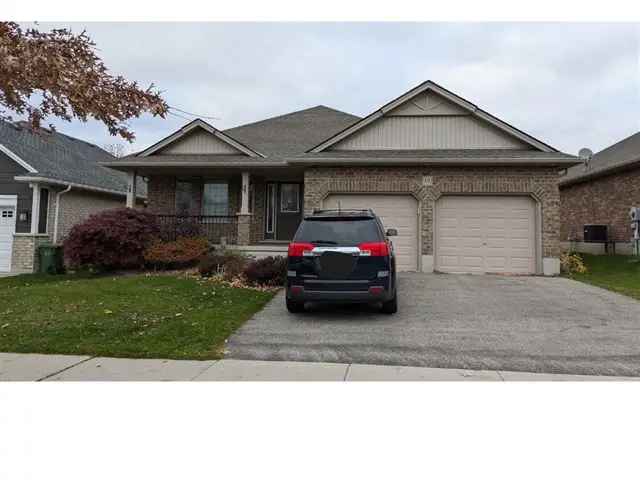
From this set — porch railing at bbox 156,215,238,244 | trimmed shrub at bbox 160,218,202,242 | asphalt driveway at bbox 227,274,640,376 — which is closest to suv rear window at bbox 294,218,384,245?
asphalt driveway at bbox 227,274,640,376

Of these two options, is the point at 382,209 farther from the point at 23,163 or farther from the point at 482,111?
Answer: the point at 23,163

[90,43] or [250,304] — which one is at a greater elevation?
[90,43]

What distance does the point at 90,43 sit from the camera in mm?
5055

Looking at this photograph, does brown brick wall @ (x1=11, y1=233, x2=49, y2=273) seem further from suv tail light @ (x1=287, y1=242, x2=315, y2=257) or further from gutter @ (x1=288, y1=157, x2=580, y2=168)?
suv tail light @ (x1=287, y1=242, x2=315, y2=257)

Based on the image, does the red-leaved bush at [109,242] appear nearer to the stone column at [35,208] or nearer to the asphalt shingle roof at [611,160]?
the stone column at [35,208]

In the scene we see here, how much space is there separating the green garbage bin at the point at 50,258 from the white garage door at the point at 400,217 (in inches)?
389

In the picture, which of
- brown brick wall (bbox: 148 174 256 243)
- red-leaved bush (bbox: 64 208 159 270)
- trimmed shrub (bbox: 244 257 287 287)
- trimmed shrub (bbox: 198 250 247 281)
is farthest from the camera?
brown brick wall (bbox: 148 174 256 243)

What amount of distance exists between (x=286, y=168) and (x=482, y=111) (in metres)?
6.38

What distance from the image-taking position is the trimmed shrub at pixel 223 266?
1111 centimetres

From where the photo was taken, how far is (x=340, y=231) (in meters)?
6.98

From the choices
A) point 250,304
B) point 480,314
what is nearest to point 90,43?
point 250,304

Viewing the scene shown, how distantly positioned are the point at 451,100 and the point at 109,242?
1096cm

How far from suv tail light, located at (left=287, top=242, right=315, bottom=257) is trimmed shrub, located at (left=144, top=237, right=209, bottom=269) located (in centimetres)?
652

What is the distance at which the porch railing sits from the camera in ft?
45.0
